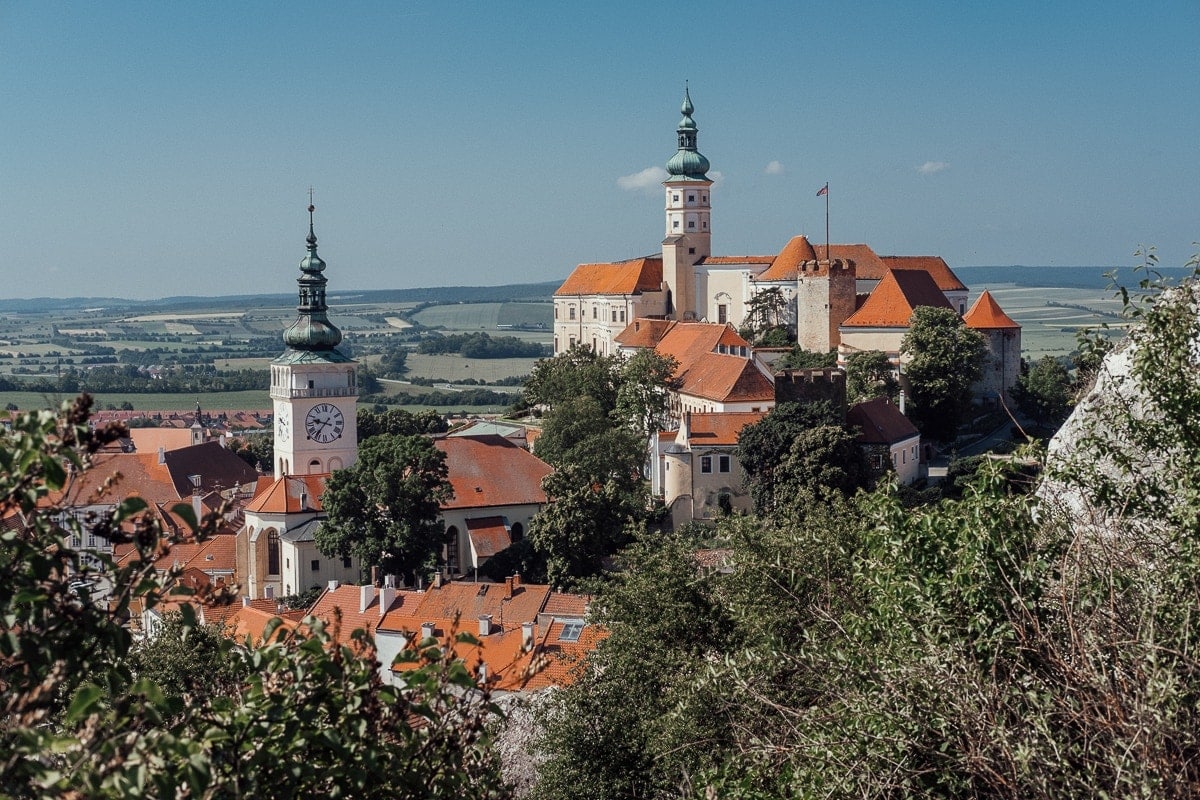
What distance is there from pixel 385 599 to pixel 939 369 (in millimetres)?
25286

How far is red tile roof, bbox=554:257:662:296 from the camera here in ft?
260

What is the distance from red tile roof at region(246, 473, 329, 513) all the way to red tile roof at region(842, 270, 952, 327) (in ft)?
68.9

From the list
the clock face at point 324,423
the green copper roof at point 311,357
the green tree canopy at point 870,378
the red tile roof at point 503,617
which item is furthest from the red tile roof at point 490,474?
the red tile roof at point 503,617

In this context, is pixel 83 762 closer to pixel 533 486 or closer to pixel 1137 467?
pixel 1137 467

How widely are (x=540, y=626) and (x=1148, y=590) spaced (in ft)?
70.1

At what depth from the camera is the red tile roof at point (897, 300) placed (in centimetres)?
5725

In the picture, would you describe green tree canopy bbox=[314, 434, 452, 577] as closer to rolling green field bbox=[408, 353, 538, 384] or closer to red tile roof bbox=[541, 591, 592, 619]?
red tile roof bbox=[541, 591, 592, 619]

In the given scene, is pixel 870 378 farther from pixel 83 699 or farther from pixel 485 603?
pixel 83 699

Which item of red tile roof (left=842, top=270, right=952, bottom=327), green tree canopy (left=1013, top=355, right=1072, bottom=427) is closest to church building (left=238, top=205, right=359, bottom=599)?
red tile roof (left=842, top=270, right=952, bottom=327)

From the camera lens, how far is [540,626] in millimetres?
29641

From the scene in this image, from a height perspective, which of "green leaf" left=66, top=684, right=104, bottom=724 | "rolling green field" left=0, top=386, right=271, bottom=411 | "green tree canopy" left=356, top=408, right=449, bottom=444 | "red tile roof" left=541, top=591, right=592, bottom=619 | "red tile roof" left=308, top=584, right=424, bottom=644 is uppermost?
"green leaf" left=66, top=684, right=104, bottom=724

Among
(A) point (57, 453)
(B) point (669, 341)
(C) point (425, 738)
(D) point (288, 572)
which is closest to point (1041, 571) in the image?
(C) point (425, 738)

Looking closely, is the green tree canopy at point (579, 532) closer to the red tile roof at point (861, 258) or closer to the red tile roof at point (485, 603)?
the red tile roof at point (485, 603)

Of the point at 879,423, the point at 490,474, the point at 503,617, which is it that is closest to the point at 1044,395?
the point at 879,423
